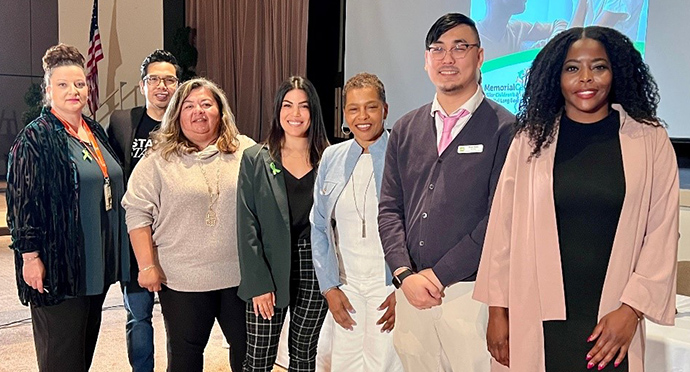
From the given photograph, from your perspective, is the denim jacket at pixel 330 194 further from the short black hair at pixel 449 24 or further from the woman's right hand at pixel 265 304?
the short black hair at pixel 449 24

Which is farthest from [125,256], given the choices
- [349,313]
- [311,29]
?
[311,29]

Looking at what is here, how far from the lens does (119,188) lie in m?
2.43

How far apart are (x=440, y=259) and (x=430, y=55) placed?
2.04 ft

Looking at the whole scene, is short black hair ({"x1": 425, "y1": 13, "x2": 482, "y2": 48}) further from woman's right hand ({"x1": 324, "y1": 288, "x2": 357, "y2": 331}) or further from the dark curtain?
the dark curtain

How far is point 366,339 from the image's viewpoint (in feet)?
7.09

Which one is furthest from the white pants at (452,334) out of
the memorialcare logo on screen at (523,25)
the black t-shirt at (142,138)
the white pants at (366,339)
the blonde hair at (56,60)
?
the memorialcare logo on screen at (523,25)

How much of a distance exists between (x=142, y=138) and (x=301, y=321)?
1.14m

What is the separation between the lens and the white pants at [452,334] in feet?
5.86

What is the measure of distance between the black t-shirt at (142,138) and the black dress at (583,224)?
73.2 inches

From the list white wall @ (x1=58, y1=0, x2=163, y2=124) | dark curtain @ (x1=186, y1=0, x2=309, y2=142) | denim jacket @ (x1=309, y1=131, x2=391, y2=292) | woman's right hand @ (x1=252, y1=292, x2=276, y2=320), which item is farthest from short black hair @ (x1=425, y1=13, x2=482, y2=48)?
white wall @ (x1=58, y1=0, x2=163, y2=124)

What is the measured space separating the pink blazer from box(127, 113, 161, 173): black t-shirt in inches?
67.2

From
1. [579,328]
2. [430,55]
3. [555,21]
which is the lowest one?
[579,328]

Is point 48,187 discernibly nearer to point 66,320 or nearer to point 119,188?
point 119,188

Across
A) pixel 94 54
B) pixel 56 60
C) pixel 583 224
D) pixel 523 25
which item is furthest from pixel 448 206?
pixel 94 54
